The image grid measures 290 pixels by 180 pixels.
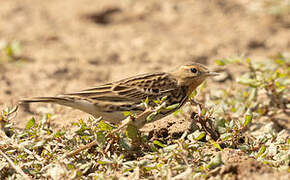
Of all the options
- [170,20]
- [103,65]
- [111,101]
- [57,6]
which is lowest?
[111,101]

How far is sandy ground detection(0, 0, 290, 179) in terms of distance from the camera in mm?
8430

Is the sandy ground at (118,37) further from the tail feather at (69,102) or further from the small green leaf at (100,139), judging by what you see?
the small green leaf at (100,139)

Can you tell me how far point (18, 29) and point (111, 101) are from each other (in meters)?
5.47

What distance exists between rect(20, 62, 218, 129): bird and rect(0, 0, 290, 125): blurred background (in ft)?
7.29

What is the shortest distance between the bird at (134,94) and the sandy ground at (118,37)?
218cm

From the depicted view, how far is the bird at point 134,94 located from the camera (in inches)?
208

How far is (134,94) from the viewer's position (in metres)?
5.70

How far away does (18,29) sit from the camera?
10.2m

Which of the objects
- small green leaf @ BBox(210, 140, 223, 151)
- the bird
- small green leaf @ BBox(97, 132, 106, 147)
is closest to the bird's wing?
the bird

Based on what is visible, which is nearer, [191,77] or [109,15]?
[191,77]

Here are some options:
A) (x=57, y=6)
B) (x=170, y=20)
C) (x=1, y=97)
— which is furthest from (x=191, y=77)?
(x=57, y=6)

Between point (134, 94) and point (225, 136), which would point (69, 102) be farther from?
point (225, 136)

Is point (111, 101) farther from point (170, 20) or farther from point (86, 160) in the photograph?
point (170, 20)

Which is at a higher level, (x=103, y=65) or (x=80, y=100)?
(x=103, y=65)
